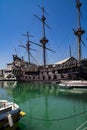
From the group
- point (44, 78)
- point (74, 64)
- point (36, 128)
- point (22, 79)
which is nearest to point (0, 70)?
point (22, 79)

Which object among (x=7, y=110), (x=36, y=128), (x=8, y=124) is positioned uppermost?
(x=7, y=110)

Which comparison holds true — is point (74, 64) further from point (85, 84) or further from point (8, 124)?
point (8, 124)

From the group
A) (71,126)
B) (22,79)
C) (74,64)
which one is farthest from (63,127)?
Result: (22,79)

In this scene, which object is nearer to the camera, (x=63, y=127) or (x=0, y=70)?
(x=63, y=127)

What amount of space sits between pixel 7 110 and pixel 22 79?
5853 cm

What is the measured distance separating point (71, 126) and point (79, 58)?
4318cm

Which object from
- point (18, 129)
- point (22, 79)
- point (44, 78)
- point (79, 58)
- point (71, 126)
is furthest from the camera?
point (22, 79)

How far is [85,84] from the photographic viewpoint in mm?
39781

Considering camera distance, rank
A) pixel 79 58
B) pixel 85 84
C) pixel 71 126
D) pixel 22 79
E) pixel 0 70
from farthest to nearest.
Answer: pixel 0 70
pixel 22 79
pixel 79 58
pixel 85 84
pixel 71 126

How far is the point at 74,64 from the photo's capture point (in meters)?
54.9

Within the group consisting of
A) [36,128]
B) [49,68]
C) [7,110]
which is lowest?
[36,128]

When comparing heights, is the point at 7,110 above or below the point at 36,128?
above

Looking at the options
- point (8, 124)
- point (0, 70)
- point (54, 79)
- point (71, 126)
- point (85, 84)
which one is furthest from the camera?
point (0, 70)

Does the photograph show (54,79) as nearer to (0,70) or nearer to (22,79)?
(22,79)
